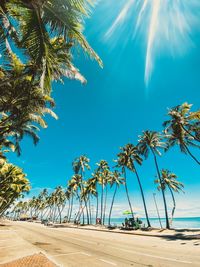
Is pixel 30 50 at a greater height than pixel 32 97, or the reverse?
pixel 32 97

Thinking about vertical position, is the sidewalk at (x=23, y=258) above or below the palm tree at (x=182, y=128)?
below

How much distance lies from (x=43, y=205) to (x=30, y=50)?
141479 mm

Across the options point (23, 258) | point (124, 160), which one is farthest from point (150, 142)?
point (23, 258)

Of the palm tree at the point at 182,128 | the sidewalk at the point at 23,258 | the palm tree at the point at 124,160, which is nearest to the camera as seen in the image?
the sidewalk at the point at 23,258

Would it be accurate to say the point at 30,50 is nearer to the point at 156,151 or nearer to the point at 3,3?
the point at 3,3

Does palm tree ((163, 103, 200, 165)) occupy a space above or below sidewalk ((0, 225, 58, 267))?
above

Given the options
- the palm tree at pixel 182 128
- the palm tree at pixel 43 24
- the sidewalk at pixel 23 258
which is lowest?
the sidewalk at pixel 23 258

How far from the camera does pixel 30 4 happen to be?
16.4ft

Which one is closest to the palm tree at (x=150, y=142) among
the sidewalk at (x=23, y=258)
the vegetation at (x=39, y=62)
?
the vegetation at (x=39, y=62)

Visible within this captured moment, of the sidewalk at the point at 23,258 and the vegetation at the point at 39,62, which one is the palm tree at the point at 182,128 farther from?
the sidewalk at the point at 23,258

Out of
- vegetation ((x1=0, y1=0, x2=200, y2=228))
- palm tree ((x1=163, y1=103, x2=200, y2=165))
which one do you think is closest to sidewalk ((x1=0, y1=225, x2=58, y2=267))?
vegetation ((x1=0, y1=0, x2=200, y2=228))

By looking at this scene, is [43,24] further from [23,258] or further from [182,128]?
[182,128]

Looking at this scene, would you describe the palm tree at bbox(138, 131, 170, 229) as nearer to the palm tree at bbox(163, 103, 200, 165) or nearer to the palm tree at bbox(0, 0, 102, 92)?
the palm tree at bbox(163, 103, 200, 165)

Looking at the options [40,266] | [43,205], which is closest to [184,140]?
[40,266]
